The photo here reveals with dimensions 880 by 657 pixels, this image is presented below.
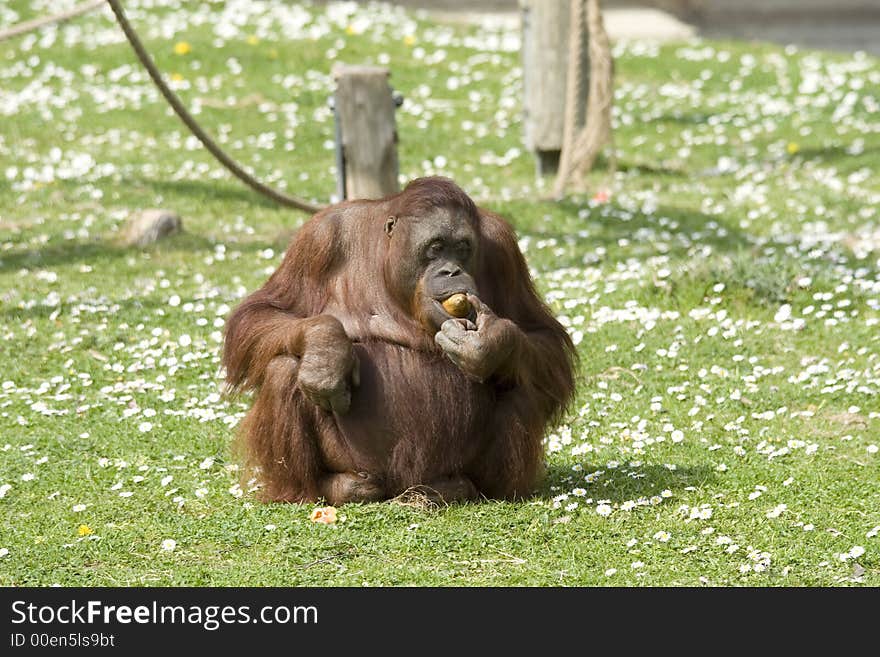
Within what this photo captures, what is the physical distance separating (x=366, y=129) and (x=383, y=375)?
363 cm

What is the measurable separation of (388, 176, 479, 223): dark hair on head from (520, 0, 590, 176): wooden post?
20.8 ft

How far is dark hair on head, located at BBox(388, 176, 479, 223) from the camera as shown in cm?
462

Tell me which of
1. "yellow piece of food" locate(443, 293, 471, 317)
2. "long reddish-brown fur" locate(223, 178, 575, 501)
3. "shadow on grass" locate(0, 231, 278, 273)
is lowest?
"shadow on grass" locate(0, 231, 278, 273)

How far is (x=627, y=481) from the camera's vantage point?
512 cm

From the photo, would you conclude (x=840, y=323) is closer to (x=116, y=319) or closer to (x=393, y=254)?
(x=393, y=254)

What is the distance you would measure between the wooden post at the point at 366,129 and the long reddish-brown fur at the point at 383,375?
3.24 m

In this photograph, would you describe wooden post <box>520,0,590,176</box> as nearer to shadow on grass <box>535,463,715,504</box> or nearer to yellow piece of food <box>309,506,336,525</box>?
shadow on grass <box>535,463,715,504</box>

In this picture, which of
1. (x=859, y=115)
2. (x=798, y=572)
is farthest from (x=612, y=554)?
(x=859, y=115)

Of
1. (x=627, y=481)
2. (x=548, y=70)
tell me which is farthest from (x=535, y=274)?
(x=627, y=481)

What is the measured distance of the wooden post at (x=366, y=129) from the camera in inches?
318

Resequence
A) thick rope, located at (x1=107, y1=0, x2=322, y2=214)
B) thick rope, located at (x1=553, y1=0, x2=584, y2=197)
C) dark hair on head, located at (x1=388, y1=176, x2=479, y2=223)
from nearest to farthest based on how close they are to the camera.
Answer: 1. dark hair on head, located at (x1=388, y1=176, x2=479, y2=223)
2. thick rope, located at (x1=107, y1=0, x2=322, y2=214)
3. thick rope, located at (x1=553, y1=0, x2=584, y2=197)

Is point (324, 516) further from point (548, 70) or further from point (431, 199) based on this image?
point (548, 70)

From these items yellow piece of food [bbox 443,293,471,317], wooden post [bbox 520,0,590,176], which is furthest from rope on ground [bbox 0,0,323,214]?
wooden post [bbox 520,0,590,176]

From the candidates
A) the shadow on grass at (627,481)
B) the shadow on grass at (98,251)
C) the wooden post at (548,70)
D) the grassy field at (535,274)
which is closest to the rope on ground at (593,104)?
the grassy field at (535,274)
